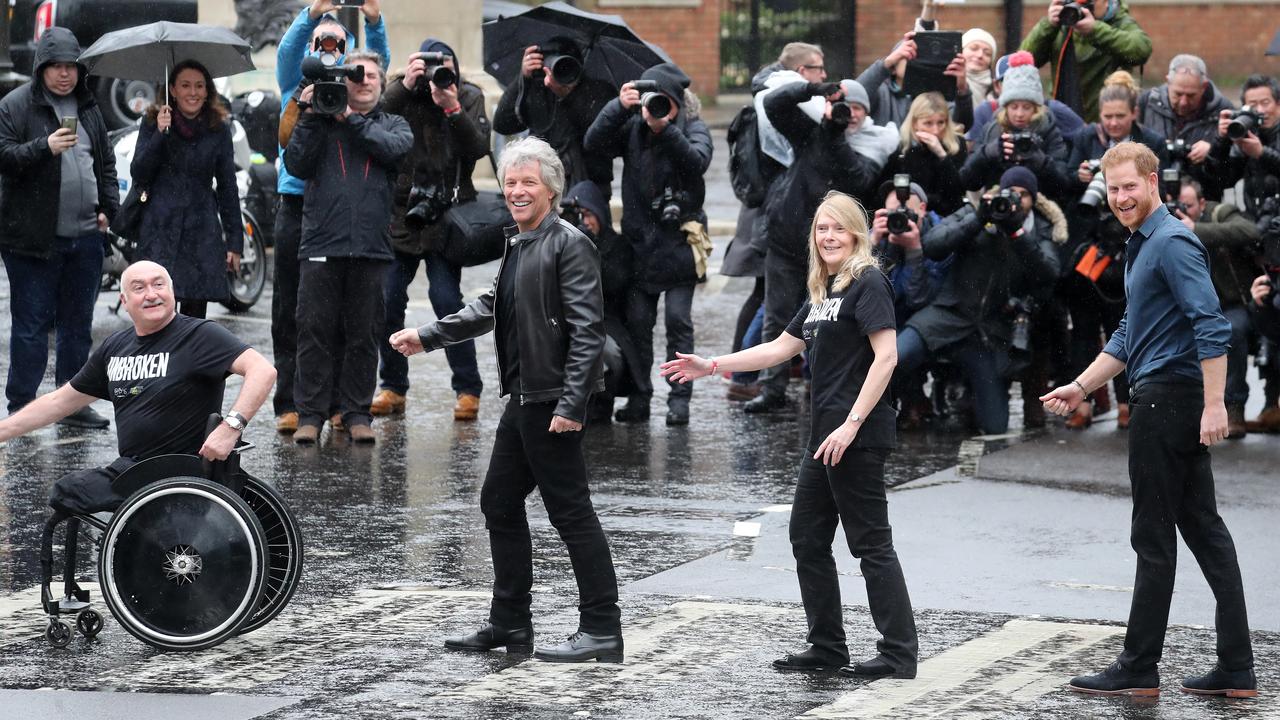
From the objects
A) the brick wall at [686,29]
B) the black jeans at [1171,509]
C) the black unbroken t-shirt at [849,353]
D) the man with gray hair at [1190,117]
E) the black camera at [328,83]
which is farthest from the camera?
the brick wall at [686,29]

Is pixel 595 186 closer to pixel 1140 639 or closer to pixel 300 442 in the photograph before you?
pixel 300 442

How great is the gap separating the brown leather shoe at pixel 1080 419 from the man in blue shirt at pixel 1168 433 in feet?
16.5

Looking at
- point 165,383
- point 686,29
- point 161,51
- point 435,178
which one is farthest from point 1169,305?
point 686,29

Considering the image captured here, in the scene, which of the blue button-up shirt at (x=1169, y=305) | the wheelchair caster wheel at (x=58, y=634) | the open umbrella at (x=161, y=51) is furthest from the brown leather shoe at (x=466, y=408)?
the blue button-up shirt at (x=1169, y=305)

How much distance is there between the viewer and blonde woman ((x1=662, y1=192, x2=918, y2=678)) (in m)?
6.51

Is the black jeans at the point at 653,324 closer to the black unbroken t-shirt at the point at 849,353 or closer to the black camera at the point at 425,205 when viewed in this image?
the black camera at the point at 425,205

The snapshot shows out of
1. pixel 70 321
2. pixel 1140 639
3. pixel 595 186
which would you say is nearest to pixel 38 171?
pixel 70 321

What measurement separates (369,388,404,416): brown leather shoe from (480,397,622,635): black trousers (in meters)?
4.96

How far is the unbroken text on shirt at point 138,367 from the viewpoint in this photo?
23.6 feet

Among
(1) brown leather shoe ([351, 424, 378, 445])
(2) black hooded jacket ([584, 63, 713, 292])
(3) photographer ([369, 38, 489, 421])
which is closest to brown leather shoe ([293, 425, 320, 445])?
(1) brown leather shoe ([351, 424, 378, 445])

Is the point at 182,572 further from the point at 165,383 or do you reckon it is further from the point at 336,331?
the point at 336,331

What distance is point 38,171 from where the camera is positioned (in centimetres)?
1105

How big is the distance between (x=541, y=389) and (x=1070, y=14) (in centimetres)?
704

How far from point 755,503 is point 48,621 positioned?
3554 millimetres
